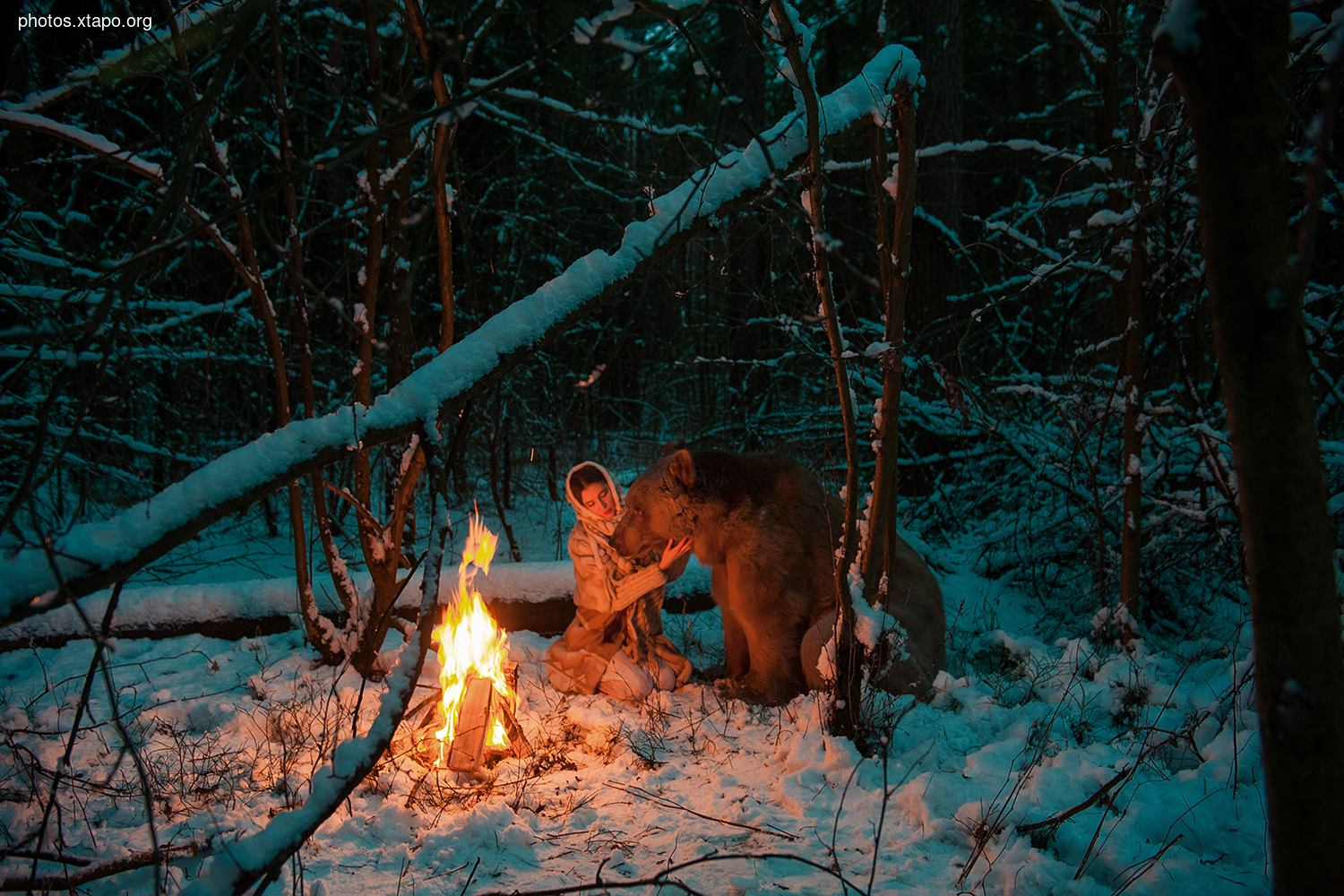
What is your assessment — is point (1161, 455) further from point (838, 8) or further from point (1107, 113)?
point (838, 8)

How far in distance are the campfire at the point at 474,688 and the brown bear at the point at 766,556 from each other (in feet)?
3.39

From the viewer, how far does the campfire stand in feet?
13.1

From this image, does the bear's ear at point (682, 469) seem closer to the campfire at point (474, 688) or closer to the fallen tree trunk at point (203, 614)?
the campfire at point (474, 688)

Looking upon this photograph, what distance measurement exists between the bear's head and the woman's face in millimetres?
100

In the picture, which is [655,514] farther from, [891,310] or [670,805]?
[891,310]

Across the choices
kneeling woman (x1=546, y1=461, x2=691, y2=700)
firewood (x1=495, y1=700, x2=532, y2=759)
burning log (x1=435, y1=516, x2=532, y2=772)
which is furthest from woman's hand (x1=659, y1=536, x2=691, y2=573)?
firewood (x1=495, y1=700, x2=532, y2=759)

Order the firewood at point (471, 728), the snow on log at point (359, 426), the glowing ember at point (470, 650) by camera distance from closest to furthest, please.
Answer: the snow on log at point (359, 426) < the firewood at point (471, 728) < the glowing ember at point (470, 650)

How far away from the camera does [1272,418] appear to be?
54.7 inches

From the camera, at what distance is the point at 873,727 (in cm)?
392

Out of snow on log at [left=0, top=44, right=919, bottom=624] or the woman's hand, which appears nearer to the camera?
snow on log at [left=0, top=44, right=919, bottom=624]

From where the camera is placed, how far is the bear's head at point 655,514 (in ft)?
16.5

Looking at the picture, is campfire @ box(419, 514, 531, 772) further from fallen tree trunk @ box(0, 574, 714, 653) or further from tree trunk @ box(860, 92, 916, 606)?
tree trunk @ box(860, 92, 916, 606)

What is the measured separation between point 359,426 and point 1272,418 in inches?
78.1

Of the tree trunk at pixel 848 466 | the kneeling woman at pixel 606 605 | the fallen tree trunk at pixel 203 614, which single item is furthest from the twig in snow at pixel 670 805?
the fallen tree trunk at pixel 203 614
